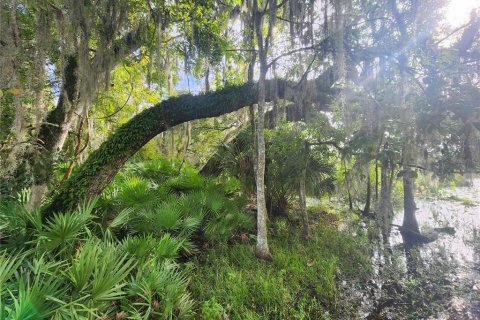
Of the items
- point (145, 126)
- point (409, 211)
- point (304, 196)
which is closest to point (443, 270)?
point (409, 211)

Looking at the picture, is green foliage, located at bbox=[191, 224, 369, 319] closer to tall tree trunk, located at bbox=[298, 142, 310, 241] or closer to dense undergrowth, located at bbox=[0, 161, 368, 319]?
dense undergrowth, located at bbox=[0, 161, 368, 319]

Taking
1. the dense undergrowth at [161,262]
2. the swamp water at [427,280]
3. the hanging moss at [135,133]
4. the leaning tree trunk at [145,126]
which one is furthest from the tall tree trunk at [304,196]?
the hanging moss at [135,133]

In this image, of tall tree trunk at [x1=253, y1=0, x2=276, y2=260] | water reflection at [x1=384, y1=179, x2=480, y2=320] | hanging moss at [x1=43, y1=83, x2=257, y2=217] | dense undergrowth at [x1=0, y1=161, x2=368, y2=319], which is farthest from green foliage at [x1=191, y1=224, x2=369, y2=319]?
hanging moss at [x1=43, y1=83, x2=257, y2=217]

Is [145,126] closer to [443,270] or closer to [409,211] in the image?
[443,270]

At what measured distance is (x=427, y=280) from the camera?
13.9 feet

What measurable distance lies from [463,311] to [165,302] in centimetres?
406

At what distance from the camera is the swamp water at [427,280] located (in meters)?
3.40

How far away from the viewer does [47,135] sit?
5.53 meters

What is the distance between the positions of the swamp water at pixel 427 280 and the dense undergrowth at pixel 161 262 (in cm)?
49

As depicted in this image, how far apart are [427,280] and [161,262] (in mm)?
4545

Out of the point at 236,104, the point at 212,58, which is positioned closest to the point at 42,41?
the point at 212,58

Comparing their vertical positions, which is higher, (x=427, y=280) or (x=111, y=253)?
(x=111, y=253)

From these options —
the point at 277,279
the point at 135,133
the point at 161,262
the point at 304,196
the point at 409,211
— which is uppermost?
the point at 135,133

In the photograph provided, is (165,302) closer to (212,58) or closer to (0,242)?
(0,242)
